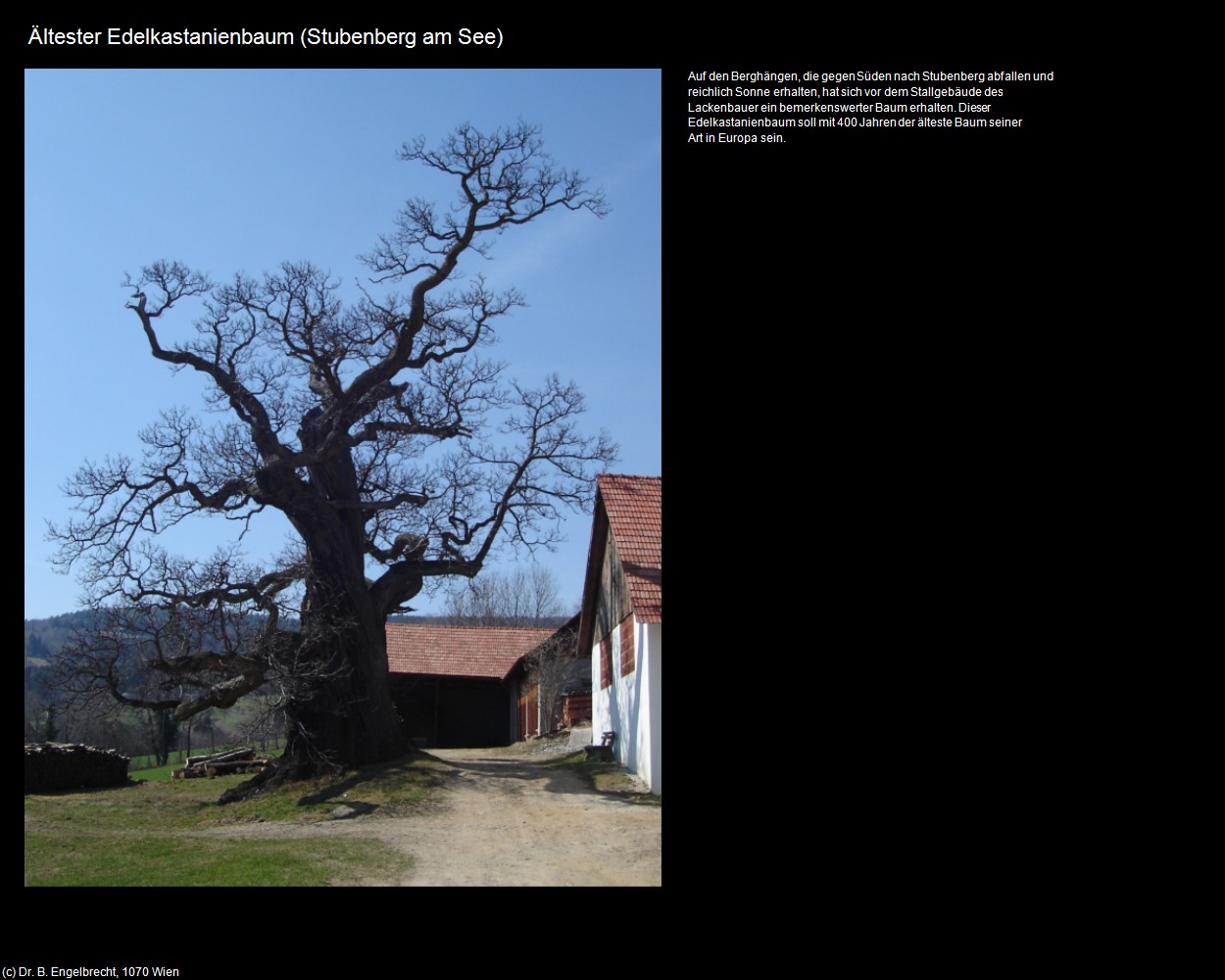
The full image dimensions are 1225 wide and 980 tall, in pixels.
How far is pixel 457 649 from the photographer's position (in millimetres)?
41500

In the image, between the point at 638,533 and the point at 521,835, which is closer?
the point at 521,835

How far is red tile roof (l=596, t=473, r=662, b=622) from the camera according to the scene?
687 inches

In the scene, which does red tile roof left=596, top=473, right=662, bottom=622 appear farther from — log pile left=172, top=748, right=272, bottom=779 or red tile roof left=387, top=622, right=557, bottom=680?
red tile roof left=387, top=622, right=557, bottom=680

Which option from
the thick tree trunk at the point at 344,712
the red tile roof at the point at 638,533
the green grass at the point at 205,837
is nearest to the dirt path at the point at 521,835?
the green grass at the point at 205,837

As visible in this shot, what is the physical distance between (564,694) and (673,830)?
2830 centimetres

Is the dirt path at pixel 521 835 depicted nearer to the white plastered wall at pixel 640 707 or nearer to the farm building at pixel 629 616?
the white plastered wall at pixel 640 707

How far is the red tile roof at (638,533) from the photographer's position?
57.2 feet

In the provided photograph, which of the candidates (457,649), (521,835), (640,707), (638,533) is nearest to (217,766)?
(640,707)

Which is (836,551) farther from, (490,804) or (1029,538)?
(490,804)

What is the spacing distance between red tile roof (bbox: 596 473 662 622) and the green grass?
523cm

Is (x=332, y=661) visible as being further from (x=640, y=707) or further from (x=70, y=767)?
(x=70, y=767)

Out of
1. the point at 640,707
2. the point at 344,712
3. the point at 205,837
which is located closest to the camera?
the point at 205,837

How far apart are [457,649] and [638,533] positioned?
23.5 metres

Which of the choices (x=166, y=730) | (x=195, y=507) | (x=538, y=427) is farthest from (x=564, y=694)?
(x=166, y=730)
